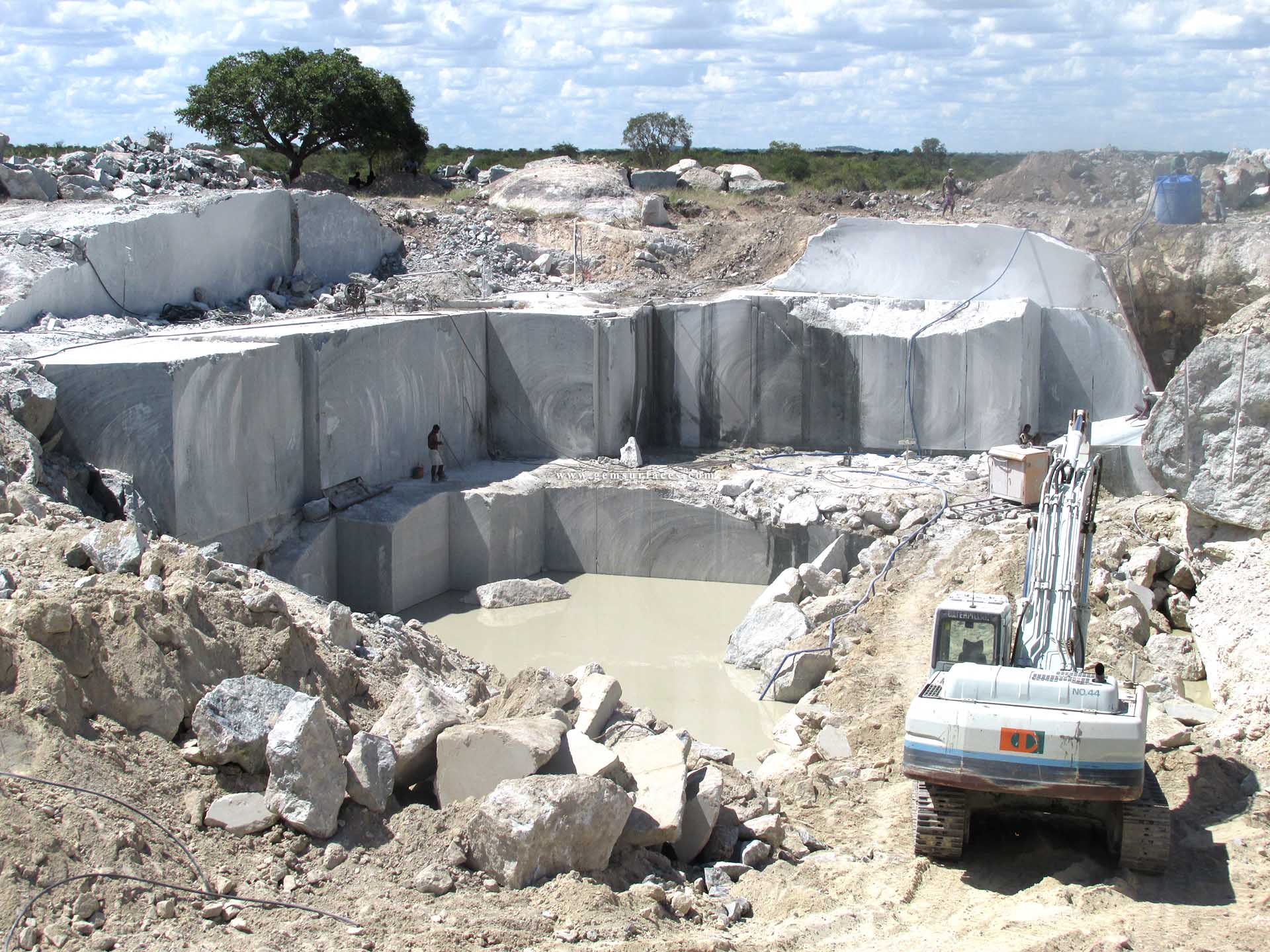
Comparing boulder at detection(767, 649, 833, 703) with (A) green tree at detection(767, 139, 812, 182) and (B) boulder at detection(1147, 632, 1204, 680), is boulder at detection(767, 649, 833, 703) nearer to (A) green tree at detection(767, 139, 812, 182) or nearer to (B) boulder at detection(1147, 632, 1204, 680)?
(B) boulder at detection(1147, 632, 1204, 680)

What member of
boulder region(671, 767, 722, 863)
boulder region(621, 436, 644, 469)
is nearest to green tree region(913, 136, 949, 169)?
boulder region(621, 436, 644, 469)

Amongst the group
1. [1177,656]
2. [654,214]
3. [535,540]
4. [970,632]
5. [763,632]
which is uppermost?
[654,214]

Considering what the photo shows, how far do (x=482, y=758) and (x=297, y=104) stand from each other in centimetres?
2496

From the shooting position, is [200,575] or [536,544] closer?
[200,575]

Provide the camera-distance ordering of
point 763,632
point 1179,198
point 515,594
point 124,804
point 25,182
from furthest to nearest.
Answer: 1. point 1179,198
2. point 25,182
3. point 515,594
4. point 763,632
5. point 124,804

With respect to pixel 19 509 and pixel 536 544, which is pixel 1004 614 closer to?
pixel 19 509

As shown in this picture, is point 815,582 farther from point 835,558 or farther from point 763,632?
point 763,632

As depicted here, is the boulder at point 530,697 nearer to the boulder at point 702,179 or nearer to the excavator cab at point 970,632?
the excavator cab at point 970,632

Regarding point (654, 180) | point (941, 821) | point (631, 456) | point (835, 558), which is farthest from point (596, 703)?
point (654, 180)

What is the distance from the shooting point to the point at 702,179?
96.0 ft

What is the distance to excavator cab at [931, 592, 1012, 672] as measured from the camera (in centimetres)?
802

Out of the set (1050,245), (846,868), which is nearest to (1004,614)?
(846,868)

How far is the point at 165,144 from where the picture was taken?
775 inches

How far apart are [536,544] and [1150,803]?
32.3 ft
